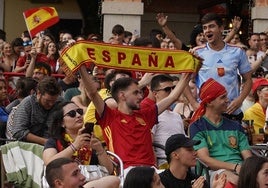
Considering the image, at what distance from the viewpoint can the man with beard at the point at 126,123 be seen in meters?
10.2

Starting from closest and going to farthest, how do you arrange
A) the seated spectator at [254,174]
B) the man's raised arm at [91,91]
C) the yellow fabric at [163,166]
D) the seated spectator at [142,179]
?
the seated spectator at [142,179], the seated spectator at [254,174], the man's raised arm at [91,91], the yellow fabric at [163,166]

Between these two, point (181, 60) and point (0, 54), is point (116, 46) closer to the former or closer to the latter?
point (181, 60)

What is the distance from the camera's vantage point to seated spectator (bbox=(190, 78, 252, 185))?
1036 centimetres

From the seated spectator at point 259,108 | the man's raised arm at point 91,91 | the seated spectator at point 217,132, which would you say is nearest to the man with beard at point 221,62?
the seated spectator at point 217,132

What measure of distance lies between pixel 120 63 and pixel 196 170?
4.86 ft

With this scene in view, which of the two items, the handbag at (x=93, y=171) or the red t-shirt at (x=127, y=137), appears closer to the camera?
the handbag at (x=93, y=171)

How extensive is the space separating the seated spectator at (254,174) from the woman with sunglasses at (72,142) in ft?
5.47

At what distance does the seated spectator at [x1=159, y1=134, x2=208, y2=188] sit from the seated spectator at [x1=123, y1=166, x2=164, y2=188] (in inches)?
36.7

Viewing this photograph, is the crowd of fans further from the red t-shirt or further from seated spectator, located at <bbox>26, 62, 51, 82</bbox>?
seated spectator, located at <bbox>26, 62, 51, 82</bbox>

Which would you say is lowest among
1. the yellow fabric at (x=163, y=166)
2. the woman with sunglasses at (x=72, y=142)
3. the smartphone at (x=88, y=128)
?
the yellow fabric at (x=163, y=166)

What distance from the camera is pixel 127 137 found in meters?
10.3

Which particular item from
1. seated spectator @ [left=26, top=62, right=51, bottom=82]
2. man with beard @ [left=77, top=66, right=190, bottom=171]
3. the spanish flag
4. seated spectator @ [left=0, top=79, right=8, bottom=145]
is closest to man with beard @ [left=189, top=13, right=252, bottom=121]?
man with beard @ [left=77, top=66, right=190, bottom=171]

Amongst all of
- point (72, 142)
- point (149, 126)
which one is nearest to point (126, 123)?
point (149, 126)

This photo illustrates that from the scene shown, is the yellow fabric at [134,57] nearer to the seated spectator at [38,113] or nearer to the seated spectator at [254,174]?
the seated spectator at [38,113]
